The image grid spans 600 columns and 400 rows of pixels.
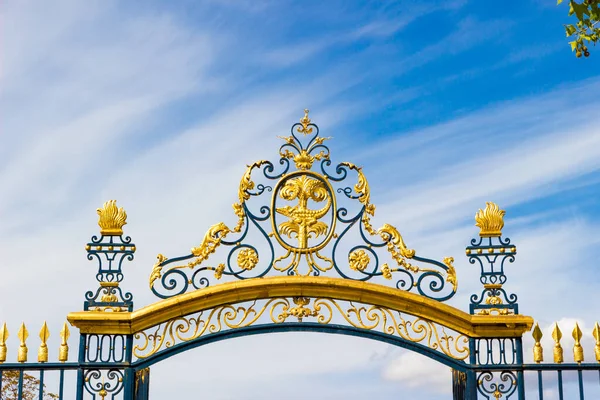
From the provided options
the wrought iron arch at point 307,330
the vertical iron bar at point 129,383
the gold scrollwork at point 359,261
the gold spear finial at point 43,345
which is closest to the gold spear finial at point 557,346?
the wrought iron arch at point 307,330

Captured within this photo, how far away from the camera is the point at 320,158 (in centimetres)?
767

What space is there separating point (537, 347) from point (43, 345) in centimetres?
372

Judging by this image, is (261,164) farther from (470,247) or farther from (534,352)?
(534,352)

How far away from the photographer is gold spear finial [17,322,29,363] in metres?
7.46

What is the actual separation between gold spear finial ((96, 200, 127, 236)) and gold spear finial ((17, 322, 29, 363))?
36.5 inches

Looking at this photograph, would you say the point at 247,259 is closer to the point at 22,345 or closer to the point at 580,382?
the point at 22,345

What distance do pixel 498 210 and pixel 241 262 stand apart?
2013 mm

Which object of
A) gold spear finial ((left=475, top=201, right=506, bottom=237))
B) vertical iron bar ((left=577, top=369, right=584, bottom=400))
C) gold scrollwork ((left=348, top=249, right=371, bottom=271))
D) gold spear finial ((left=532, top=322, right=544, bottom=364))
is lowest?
vertical iron bar ((left=577, top=369, right=584, bottom=400))

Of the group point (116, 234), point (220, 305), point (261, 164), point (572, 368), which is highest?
point (261, 164)

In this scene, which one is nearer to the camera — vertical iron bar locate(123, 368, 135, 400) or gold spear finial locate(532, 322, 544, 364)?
vertical iron bar locate(123, 368, 135, 400)

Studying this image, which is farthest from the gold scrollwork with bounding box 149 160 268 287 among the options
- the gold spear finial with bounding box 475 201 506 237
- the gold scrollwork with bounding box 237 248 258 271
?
the gold spear finial with bounding box 475 201 506 237

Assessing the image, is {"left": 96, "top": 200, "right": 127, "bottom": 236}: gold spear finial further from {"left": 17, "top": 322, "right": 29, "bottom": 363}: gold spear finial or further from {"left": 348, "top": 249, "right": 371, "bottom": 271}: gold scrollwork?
{"left": 348, "top": 249, "right": 371, "bottom": 271}: gold scrollwork

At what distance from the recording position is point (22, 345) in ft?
24.5

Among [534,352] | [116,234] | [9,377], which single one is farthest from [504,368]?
[9,377]
